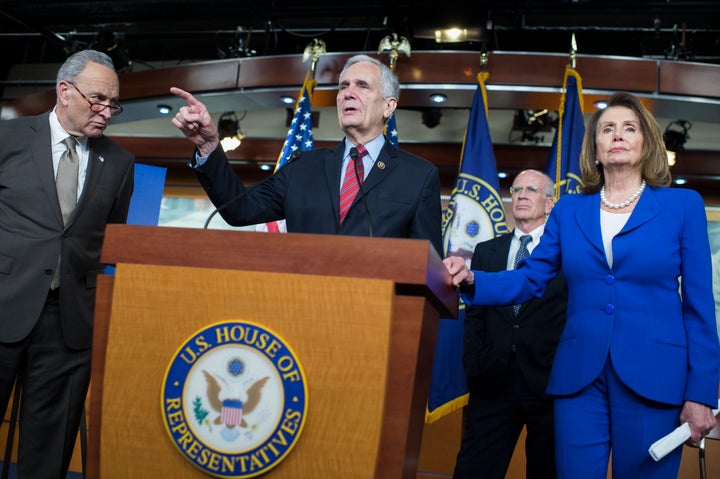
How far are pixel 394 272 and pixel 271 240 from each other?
25 centimetres

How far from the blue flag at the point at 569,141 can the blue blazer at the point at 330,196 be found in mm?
2016

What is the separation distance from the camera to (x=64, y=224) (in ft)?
7.61

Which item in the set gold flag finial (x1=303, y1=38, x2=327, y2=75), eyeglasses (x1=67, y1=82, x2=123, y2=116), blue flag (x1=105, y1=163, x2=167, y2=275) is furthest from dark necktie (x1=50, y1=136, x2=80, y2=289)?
gold flag finial (x1=303, y1=38, x2=327, y2=75)

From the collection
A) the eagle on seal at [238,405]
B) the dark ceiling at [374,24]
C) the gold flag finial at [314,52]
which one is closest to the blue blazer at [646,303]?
the eagle on seal at [238,405]

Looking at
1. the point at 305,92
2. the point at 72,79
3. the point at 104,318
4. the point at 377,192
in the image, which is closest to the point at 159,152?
the point at 305,92

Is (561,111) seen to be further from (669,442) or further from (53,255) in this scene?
(53,255)

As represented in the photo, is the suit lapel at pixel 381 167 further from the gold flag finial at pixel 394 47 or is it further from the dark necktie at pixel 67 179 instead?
the gold flag finial at pixel 394 47

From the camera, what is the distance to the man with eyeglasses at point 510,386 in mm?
3008

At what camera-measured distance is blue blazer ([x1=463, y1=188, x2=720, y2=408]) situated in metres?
1.85

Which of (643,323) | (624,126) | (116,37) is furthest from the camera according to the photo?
(116,37)

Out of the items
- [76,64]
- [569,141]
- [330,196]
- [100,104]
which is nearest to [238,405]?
[330,196]

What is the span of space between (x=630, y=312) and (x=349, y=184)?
852 millimetres

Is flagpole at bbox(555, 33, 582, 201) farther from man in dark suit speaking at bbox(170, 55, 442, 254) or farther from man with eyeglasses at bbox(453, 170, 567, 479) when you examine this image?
man in dark suit speaking at bbox(170, 55, 442, 254)

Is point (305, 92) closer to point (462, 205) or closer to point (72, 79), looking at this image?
point (462, 205)
